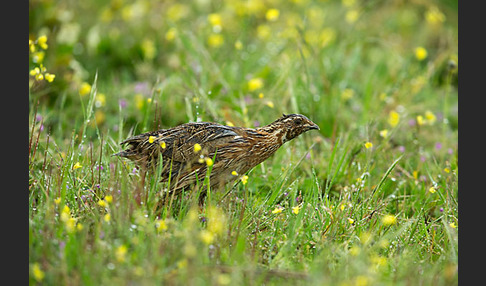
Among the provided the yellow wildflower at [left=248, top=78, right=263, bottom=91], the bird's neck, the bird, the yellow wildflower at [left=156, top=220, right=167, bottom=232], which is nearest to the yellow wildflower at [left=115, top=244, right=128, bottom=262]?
the yellow wildflower at [left=156, top=220, right=167, bottom=232]

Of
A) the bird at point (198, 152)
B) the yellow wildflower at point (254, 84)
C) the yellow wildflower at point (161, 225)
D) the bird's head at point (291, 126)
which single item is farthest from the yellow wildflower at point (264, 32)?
the yellow wildflower at point (161, 225)

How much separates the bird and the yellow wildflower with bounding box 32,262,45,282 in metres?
1.42

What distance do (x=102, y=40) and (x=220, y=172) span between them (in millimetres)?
4313

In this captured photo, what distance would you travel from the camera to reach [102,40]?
8508mm

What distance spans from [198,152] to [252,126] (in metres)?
1.77

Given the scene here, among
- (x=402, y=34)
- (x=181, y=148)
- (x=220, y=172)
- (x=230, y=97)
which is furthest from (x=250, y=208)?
(x=402, y=34)

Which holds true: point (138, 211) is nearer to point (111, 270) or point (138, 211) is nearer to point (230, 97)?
point (111, 270)

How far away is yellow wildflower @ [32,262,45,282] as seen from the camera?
3.42 meters

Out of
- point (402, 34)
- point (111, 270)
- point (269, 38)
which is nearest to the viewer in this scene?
A: point (111, 270)

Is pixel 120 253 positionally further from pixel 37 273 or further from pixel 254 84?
pixel 254 84

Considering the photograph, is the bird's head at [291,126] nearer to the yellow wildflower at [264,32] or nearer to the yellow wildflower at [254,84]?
the yellow wildflower at [254,84]

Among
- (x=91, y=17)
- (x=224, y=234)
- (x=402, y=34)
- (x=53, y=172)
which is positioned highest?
(x=91, y=17)

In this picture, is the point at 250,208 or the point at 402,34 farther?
the point at 402,34

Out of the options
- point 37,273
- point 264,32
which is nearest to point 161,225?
point 37,273
